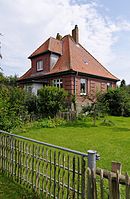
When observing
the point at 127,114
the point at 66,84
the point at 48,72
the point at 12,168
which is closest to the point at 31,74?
the point at 48,72

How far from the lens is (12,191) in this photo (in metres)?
5.29

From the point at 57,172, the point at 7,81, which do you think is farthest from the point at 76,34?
the point at 57,172

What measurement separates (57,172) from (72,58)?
24.6 meters

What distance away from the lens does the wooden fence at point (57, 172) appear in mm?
3244

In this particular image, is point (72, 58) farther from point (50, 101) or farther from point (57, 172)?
point (57, 172)

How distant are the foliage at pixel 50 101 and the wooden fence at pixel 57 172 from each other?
48.8 feet

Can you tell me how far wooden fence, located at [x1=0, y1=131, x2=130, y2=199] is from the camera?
3.24 meters

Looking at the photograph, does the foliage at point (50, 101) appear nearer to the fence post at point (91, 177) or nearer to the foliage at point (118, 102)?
the foliage at point (118, 102)

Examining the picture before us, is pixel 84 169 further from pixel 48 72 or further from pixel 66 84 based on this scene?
pixel 48 72

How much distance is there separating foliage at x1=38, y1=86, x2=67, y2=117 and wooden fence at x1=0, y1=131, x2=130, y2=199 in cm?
1488

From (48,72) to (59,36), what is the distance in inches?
337

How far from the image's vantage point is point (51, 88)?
21.7 m

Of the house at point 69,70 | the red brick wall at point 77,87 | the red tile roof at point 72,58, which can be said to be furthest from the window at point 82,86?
the red tile roof at point 72,58

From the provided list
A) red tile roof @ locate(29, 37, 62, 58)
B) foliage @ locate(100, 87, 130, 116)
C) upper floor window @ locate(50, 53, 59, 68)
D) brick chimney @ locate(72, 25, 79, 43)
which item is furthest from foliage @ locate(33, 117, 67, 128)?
brick chimney @ locate(72, 25, 79, 43)
